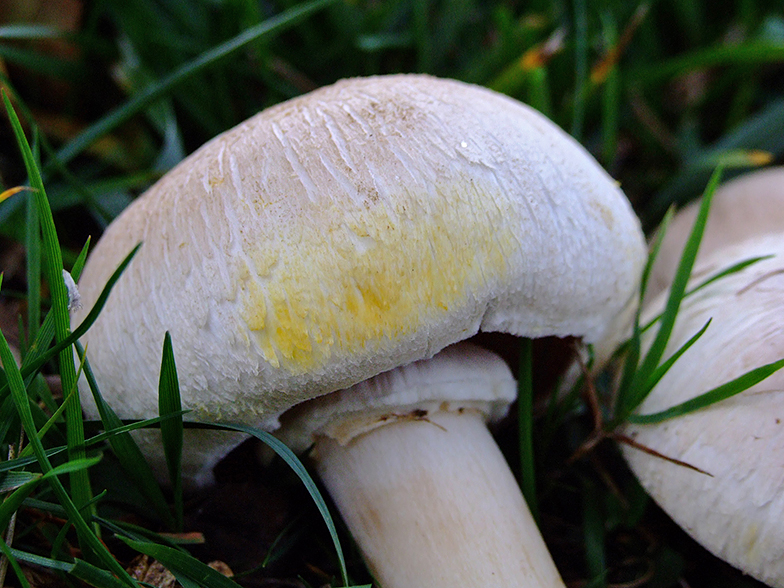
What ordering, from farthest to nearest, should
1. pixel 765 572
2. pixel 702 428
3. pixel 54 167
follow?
pixel 54 167, pixel 702 428, pixel 765 572

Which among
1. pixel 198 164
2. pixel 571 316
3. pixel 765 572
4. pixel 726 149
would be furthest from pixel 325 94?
pixel 726 149

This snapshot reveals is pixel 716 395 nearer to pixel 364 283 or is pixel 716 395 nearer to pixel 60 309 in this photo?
pixel 364 283

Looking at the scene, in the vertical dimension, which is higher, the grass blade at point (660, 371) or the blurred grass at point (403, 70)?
the blurred grass at point (403, 70)

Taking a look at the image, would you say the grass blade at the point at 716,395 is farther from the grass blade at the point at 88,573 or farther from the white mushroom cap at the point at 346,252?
the grass blade at the point at 88,573

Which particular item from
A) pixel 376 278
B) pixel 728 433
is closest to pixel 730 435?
pixel 728 433

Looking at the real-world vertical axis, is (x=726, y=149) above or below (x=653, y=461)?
above

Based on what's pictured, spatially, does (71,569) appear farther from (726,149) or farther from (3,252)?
(726,149)

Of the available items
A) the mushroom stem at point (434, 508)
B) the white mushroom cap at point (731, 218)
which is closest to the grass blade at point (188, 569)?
→ the mushroom stem at point (434, 508)
